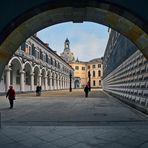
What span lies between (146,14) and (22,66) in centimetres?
3361

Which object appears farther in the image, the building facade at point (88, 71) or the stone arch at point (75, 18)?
the building facade at point (88, 71)

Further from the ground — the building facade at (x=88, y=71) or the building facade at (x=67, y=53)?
the building facade at (x=67, y=53)

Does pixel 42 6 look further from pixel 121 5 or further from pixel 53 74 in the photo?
pixel 53 74

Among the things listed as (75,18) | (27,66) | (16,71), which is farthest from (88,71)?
(75,18)

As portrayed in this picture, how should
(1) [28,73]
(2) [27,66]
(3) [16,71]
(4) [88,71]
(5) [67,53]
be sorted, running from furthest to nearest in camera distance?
(5) [67,53], (4) [88,71], (1) [28,73], (2) [27,66], (3) [16,71]

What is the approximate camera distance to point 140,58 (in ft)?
40.1

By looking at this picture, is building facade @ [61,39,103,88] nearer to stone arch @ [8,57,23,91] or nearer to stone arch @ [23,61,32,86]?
stone arch @ [23,61,32,86]

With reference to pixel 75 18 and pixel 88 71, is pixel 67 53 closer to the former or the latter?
pixel 88 71

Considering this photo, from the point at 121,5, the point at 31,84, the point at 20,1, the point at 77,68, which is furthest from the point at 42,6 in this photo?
the point at 77,68

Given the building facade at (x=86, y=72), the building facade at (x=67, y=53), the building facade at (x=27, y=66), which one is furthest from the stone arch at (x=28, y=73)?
the building facade at (x=67, y=53)

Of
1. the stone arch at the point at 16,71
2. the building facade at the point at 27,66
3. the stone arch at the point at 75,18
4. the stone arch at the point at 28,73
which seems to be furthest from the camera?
the stone arch at the point at 28,73

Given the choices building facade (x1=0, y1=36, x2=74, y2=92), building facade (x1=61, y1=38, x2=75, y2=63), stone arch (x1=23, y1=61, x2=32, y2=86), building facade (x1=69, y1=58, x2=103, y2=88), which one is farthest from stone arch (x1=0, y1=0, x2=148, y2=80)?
building facade (x1=61, y1=38, x2=75, y2=63)

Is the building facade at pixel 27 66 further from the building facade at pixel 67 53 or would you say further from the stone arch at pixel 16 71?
the building facade at pixel 67 53

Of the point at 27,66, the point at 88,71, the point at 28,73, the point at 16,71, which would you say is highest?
the point at 88,71
